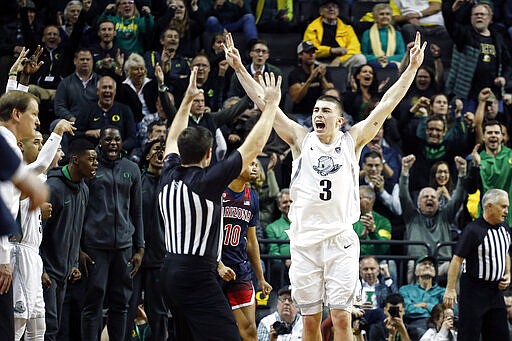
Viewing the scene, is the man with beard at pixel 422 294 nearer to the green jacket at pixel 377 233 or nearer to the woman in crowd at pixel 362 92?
the green jacket at pixel 377 233

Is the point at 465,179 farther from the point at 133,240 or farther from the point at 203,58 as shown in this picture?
the point at 133,240

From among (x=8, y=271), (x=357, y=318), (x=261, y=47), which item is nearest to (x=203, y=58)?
(x=261, y=47)

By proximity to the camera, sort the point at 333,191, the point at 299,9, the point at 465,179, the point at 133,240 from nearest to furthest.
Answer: the point at 333,191 < the point at 133,240 < the point at 465,179 < the point at 299,9

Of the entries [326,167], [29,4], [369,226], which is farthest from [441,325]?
[29,4]

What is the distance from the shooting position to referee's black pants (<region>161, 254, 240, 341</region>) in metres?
7.58

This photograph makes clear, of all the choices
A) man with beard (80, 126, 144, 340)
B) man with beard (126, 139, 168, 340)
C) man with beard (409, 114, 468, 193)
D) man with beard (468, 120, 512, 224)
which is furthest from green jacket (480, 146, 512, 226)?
man with beard (80, 126, 144, 340)

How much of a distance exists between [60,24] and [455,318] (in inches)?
304

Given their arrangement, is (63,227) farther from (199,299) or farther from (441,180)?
(441,180)

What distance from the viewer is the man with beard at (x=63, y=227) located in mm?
10070

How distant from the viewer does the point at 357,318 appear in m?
11.7

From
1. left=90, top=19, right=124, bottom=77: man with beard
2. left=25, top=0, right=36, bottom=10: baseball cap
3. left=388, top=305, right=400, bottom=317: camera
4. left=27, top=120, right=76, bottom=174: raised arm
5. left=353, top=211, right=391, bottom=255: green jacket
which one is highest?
left=25, top=0, right=36, bottom=10: baseball cap

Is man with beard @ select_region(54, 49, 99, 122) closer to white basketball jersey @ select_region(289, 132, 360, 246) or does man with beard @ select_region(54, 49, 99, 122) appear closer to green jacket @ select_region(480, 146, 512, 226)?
white basketball jersey @ select_region(289, 132, 360, 246)

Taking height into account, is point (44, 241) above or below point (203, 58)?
below

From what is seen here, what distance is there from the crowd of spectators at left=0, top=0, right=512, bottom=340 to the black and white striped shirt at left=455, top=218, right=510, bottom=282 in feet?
2.25
